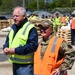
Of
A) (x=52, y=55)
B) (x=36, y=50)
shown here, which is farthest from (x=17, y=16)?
(x=52, y=55)

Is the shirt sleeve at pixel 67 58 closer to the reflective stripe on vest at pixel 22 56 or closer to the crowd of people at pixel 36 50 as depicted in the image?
the crowd of people at pixel 36 50

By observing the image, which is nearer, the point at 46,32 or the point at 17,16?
the point at 46,32

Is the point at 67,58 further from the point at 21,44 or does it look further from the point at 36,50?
the point at 21,44

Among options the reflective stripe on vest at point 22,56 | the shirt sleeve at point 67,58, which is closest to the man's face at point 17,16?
the reflective stripe on vest at point 22,56

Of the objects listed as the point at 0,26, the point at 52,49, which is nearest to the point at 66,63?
the point at 52,49

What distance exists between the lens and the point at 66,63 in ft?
15.5

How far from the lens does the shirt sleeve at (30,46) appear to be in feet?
16.8

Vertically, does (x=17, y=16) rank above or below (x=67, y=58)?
above

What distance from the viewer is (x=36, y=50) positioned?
16.7 ft

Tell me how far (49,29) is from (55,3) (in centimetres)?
11335

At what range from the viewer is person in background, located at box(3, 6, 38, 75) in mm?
5145

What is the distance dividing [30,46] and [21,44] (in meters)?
0.14

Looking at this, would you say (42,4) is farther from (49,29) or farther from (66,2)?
(49,29)

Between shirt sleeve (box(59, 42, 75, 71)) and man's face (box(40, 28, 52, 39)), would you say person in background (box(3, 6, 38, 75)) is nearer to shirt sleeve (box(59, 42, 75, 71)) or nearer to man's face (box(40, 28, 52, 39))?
man's face (box(40, 28, 52, 39))
